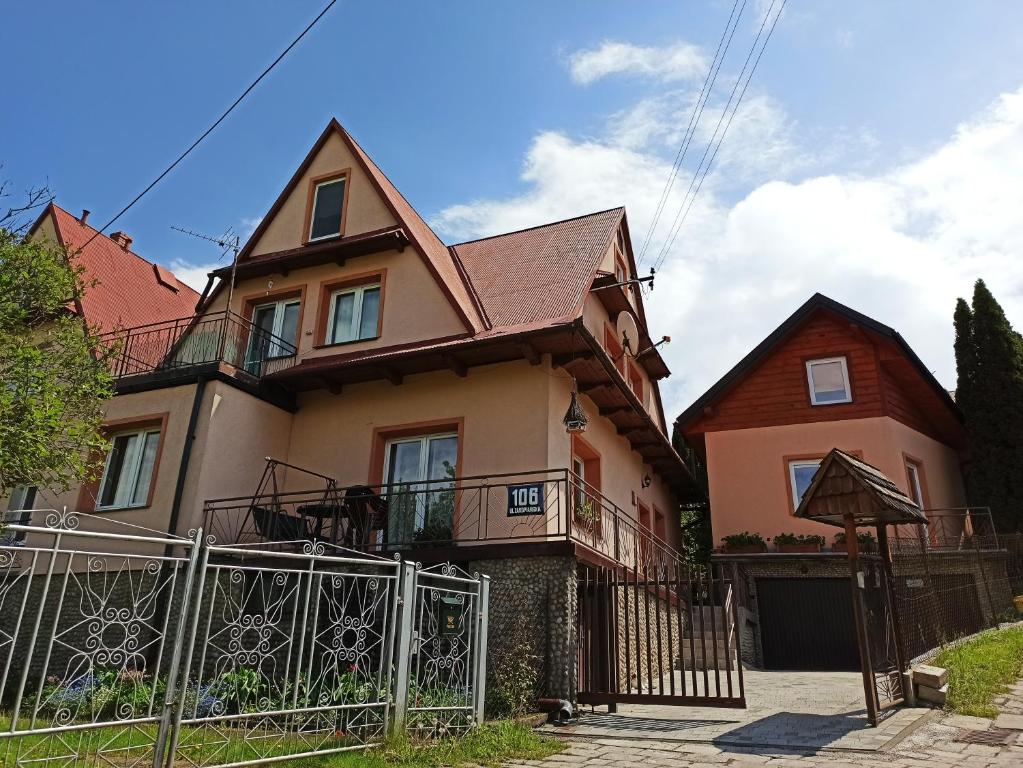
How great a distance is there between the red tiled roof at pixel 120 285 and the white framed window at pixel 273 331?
3134mm

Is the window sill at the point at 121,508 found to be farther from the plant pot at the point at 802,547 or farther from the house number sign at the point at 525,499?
the plant pot at the point at 802,547

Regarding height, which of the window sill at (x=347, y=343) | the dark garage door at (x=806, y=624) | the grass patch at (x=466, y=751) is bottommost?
the grass patch at (x=466, y=751)

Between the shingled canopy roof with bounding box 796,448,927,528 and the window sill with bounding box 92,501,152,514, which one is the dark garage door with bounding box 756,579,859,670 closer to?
the shingled canopy roof with bounding box 796,448,927,528

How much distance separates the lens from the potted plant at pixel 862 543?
16.1 meters

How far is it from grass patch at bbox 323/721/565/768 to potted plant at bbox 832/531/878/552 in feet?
36.7

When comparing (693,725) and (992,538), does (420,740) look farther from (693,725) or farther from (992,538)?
(992,538)

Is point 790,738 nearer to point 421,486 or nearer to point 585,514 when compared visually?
point 585,514

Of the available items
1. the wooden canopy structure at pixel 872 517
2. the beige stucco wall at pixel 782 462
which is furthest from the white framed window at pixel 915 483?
the wooden canopy structure at pixel 872 517

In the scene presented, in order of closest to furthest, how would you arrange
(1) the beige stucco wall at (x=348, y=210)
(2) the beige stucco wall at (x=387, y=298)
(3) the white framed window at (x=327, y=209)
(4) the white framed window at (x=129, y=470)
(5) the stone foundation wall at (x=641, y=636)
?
(5) the stone foundation wall at (x=641, y=636) < (4) the white framed window at (x=129, y=470) < (2) the beige stucco wall at (x=387, y=298) < (1) the beige stucco wall at (x=348, y=210) < (3) the white framed window at (x=327, y=209)

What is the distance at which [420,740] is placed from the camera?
6.70 m

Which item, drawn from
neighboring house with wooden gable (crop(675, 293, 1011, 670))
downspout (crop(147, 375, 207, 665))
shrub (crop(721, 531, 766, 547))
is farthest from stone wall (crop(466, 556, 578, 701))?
shrub (crop(721, 531, 766, 547))

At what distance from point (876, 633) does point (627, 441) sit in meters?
7.72

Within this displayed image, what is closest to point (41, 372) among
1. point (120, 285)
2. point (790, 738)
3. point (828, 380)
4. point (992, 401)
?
point (790, 738)

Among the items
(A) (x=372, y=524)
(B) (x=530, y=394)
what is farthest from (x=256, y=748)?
(B) (x=530, y=394)
